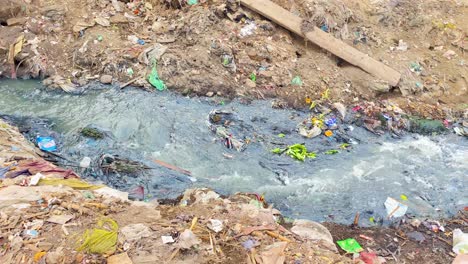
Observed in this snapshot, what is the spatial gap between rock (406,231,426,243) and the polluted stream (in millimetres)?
404

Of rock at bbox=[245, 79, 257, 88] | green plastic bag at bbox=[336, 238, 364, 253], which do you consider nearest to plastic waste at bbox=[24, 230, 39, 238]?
green plastic bag at bbox=[336, 238, 364, 253]

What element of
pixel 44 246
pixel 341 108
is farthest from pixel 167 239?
pixel 341 108

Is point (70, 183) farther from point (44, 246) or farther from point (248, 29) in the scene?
point (248, 29)

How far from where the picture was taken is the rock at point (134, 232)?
3.43 metres

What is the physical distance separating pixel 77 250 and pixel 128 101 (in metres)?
3.50

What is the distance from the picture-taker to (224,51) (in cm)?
693

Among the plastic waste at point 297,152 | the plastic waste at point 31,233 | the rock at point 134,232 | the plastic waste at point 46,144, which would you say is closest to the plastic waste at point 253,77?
the plastic waste at point 297,152

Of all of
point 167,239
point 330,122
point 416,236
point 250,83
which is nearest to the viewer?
point 167,239

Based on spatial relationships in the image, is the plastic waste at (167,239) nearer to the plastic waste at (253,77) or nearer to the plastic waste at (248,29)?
the plastic waste at (253,77)

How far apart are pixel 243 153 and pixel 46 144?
2674 mm

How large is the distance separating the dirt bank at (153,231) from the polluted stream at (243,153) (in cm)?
49

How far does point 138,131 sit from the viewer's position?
19.4ft

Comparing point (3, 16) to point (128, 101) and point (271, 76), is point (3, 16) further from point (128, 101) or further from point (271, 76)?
point (271, 76)

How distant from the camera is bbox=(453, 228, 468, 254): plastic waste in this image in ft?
14.7
